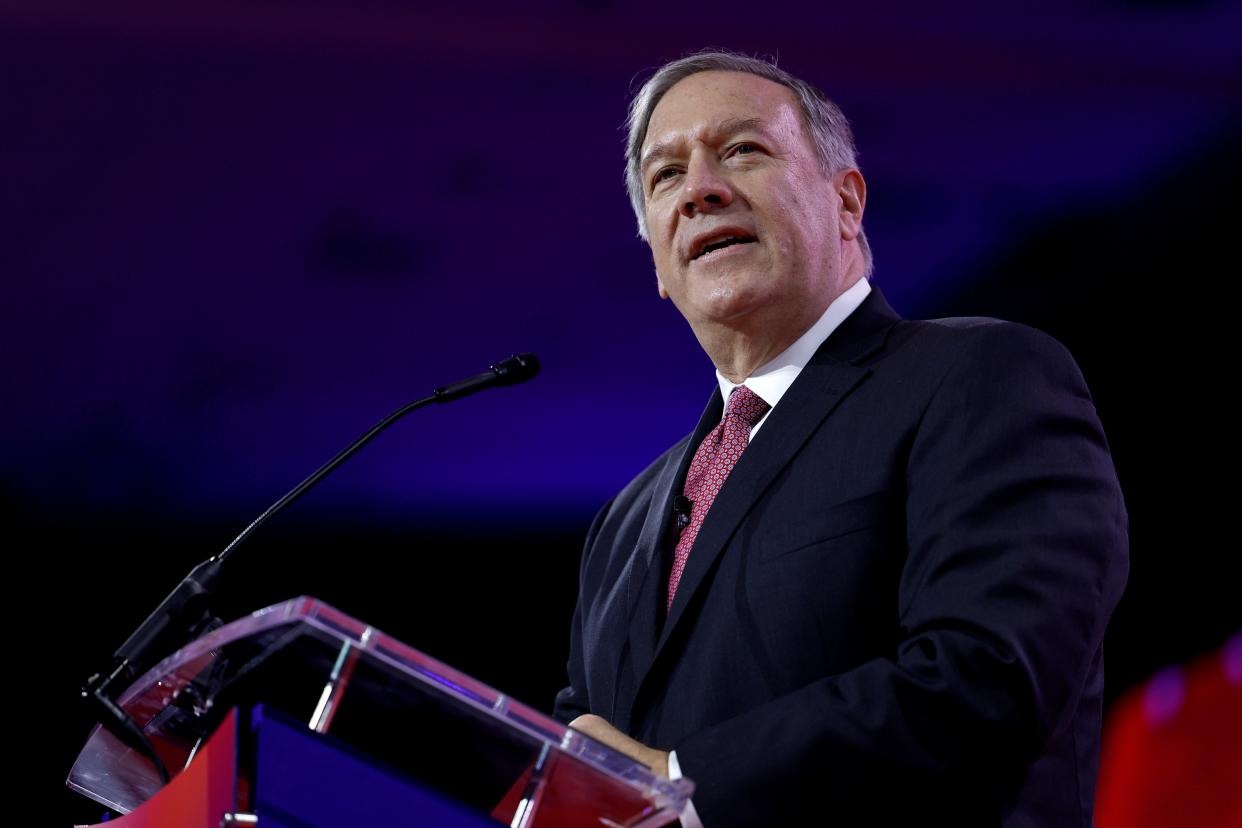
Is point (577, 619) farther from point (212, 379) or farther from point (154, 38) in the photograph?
point (154, 38)

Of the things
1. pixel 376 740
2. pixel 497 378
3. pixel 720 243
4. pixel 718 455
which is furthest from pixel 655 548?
pixel 376 740

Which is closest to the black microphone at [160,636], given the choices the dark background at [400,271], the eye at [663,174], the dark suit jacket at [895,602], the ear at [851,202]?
the dark suit jacket at [895,602]

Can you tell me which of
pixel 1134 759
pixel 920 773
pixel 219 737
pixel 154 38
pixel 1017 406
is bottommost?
pixel 1134 759

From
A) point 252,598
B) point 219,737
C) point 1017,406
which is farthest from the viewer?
point 252,598

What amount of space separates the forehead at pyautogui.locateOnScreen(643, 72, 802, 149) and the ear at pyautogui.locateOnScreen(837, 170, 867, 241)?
0.12 m

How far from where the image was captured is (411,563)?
326 cm

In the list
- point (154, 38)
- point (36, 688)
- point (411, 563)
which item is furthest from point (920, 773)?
point (154, 38)

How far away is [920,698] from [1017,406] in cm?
40

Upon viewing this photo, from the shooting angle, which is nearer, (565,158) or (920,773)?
(920,773)

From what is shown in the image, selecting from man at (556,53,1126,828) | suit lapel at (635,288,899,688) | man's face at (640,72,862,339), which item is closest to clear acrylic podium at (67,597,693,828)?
man at (556,53,1126,828)

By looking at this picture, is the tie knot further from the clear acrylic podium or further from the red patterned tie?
the clear acrylic podium

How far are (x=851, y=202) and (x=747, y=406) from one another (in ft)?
1.55

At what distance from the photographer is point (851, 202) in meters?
2.19

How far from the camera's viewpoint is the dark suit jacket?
1.26m
